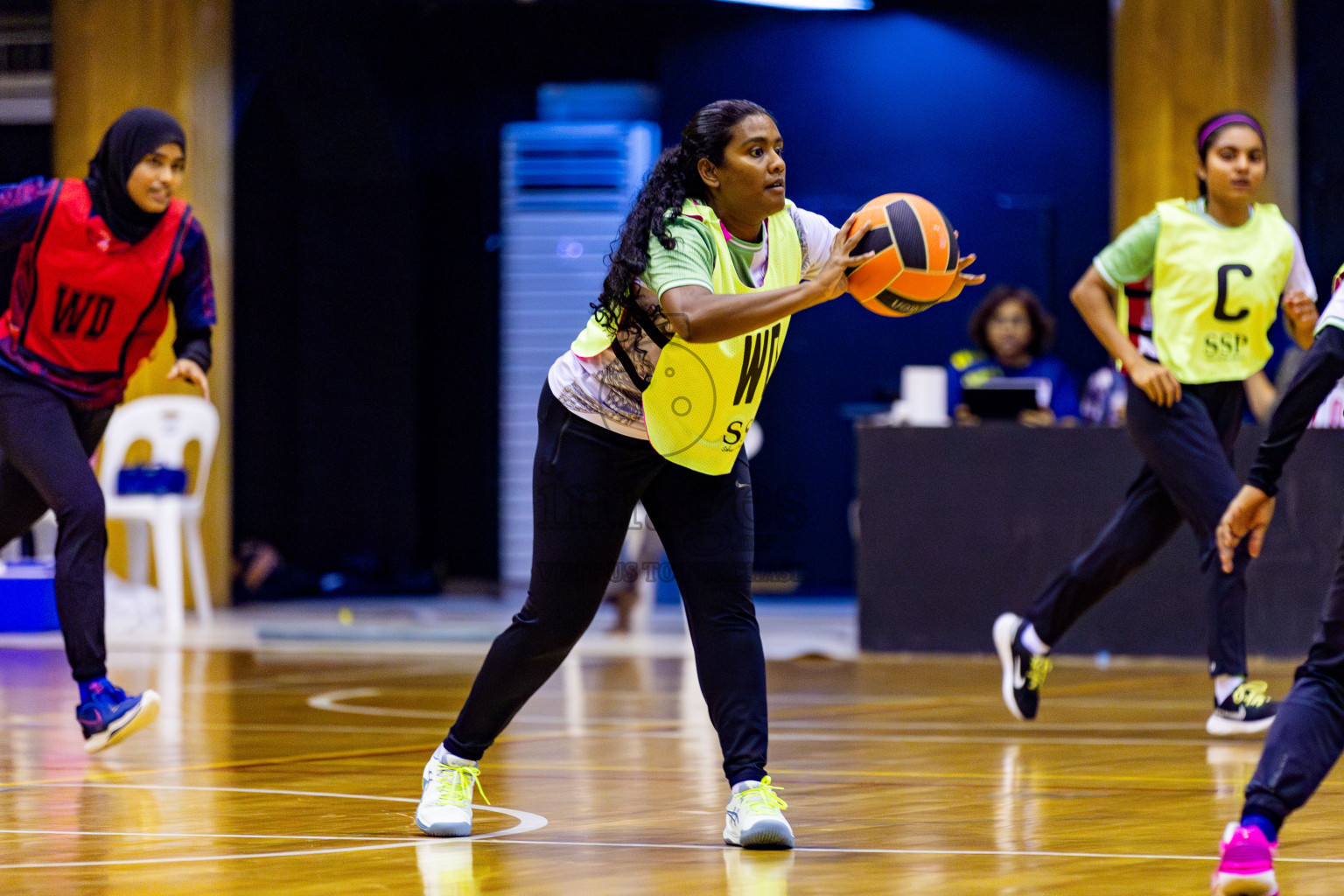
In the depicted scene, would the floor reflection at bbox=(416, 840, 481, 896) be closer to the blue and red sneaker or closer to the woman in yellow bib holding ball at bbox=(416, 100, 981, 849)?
the woman in yellow bib holding ball at bbox=(416, 100, 981, 849)

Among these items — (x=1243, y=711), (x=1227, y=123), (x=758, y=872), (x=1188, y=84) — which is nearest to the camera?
(x=758, y=872)

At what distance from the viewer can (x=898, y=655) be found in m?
8.85

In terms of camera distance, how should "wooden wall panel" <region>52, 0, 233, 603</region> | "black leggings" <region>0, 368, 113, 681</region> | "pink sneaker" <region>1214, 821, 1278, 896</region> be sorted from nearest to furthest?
"pink sneaker" <region>1214, 821, 1278, 896</region>
"black leggings" <region>0, 368, 113, 681</region>
"wooden wall panel" <region>52, 0, 233, 603</region>

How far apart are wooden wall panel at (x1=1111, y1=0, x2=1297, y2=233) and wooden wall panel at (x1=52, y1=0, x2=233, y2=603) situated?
6.16 meters

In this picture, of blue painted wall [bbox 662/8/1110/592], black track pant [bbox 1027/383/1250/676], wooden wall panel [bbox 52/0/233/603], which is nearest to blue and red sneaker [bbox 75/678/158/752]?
black track pant [bbox 1027/383/1250/676]

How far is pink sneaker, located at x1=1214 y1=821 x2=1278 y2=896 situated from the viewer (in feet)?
9.57

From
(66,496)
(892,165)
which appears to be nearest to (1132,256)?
(66,496)

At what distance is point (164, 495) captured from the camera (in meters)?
11.0

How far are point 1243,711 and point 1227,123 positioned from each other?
73.9 inches

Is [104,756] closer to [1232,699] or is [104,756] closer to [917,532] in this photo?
[1232,699]

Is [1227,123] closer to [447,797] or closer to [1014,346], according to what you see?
[447,797]

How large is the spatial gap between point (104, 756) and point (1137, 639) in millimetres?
4997

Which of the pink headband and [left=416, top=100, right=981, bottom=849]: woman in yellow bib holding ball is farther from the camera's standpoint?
the pink headband

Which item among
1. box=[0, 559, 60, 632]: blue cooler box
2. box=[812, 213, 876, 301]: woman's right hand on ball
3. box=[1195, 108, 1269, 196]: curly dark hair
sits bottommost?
box=[0, 559, 60, 632]: blue cooler box
